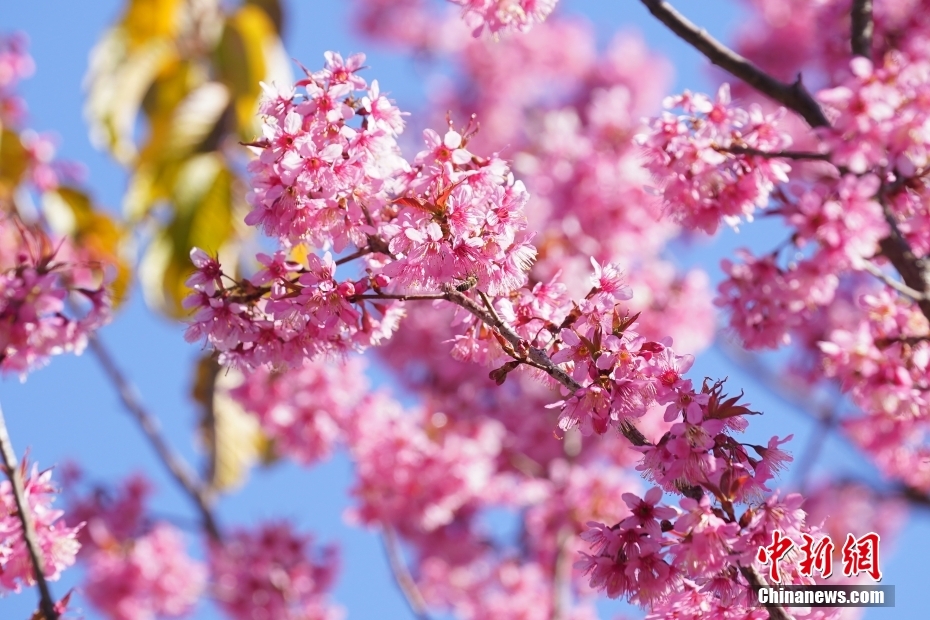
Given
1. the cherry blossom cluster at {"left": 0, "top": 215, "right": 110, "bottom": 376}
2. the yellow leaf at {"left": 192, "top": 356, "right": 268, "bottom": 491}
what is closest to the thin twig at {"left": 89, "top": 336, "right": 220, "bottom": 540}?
the yellow leaf at {"left": 192, "top": 356, "right": 268, "bottom": 491}

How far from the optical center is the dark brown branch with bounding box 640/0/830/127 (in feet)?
8.20

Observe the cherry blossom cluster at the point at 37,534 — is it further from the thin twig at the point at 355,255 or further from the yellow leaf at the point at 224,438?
the yellow leaf at the point at 224,438

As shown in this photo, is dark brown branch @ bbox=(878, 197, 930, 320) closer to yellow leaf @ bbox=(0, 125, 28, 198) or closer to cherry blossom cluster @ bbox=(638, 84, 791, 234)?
cherry blossom cluster @ bbox=(638, 84, 791, 234)

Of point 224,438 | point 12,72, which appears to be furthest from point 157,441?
point 12,72

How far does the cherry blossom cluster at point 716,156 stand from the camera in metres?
2.49

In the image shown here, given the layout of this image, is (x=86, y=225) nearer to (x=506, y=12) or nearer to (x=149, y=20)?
(x=149, y=20)

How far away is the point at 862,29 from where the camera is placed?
266 cm

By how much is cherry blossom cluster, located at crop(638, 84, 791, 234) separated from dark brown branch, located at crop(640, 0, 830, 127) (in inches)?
2.3

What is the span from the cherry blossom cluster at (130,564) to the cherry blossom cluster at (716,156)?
387cm

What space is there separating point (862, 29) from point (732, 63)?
461mm

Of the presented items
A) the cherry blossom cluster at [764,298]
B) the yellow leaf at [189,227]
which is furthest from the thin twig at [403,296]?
the yellow leaf at [189,227]

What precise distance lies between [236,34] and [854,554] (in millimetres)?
3406

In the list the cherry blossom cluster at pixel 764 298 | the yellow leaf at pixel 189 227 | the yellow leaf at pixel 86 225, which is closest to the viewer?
the cherry blossom cluster at pixel 764 298

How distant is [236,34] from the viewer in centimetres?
429
